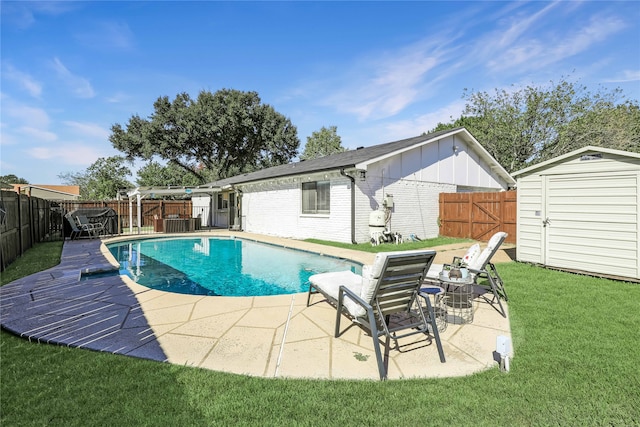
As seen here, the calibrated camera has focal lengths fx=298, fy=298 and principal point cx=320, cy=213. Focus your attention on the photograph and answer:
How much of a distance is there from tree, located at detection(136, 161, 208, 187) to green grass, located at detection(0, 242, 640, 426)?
1455 inches

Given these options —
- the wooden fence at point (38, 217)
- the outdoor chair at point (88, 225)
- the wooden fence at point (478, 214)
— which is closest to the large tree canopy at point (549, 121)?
the wooden fence at point (478, 214)

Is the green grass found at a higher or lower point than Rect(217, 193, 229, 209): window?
lower

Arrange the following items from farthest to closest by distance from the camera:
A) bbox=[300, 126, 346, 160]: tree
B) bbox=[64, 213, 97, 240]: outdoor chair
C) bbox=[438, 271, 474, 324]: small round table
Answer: bbox=[300, 126, 346, 160]: tree → bbox=[64, 213, 97, 240]: outdoor chair → bbox=[438, 271, 474, 324]: small round table

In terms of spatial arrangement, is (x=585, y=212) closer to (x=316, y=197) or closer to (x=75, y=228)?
(x=316, y=197)

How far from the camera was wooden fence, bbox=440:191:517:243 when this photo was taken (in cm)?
1205

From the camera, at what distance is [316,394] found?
7.85 feet

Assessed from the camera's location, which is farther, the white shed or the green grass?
the white shed

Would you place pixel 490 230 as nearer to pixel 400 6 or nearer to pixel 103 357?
pixel 400 6

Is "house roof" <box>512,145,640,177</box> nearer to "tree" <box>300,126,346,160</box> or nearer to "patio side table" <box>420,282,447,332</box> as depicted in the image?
"patio side table" <box>420,282,447,332</box>

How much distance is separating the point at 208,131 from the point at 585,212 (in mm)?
28738

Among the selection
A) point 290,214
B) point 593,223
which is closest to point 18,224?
point 290,214

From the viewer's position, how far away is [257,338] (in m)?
3.44

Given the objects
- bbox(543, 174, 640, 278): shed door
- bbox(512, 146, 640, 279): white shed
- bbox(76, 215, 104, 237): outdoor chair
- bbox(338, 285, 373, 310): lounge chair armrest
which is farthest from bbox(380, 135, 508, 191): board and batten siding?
bbox(76, 215, 104, 237): outdoor chair

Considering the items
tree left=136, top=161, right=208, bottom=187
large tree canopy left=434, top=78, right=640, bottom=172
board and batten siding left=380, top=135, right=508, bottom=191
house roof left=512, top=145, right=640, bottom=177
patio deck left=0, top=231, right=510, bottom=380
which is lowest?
patio deck left=0, top=231, right=510, bottom=380
